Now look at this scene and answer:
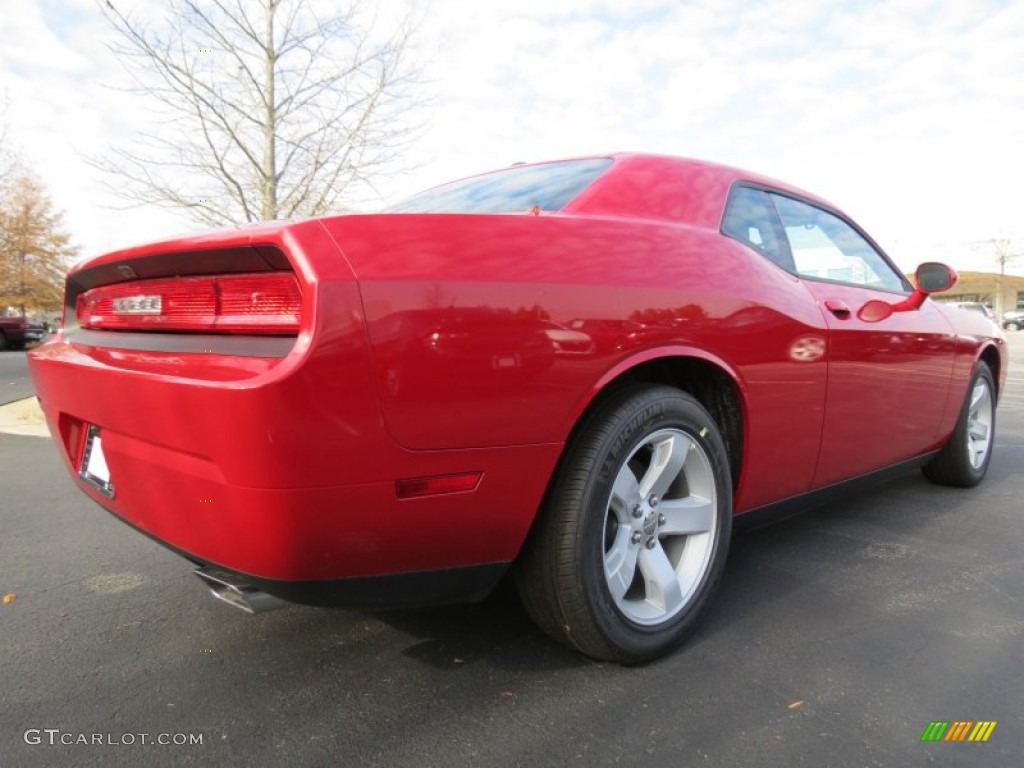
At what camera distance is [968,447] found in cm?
409

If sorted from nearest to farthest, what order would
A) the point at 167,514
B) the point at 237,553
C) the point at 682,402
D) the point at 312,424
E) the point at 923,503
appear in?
the point at 312,424 < the point at 237,553 < the point at 167,514 < the point at 682,402 < the point at 923,503

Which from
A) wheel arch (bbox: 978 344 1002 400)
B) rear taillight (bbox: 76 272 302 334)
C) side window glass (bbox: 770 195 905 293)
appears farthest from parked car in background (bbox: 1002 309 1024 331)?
rear taillight (bbox: 76 272 302 334)

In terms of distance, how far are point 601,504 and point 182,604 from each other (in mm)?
1651

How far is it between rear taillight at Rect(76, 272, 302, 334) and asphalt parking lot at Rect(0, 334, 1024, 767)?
39.7 inches

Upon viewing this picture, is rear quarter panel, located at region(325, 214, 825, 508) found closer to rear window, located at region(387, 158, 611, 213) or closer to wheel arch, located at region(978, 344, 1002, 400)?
rear window, located at region(387, 158, 611, 213)

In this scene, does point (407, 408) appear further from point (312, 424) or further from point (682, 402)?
point (682, 402)

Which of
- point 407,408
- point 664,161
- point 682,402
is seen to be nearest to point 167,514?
point 407,408

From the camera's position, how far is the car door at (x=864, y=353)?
2730 millimetres

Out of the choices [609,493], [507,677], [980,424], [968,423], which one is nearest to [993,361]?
[980,424]

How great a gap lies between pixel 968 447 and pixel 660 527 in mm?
2890

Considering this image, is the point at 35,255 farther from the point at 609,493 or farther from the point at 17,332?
the point at 609,493

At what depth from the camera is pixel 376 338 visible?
153 cm

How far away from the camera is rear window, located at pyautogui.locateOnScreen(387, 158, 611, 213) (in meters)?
2.34

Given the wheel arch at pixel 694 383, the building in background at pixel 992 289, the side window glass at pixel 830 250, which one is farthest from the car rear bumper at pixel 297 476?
the building in background at pixel 992 289
